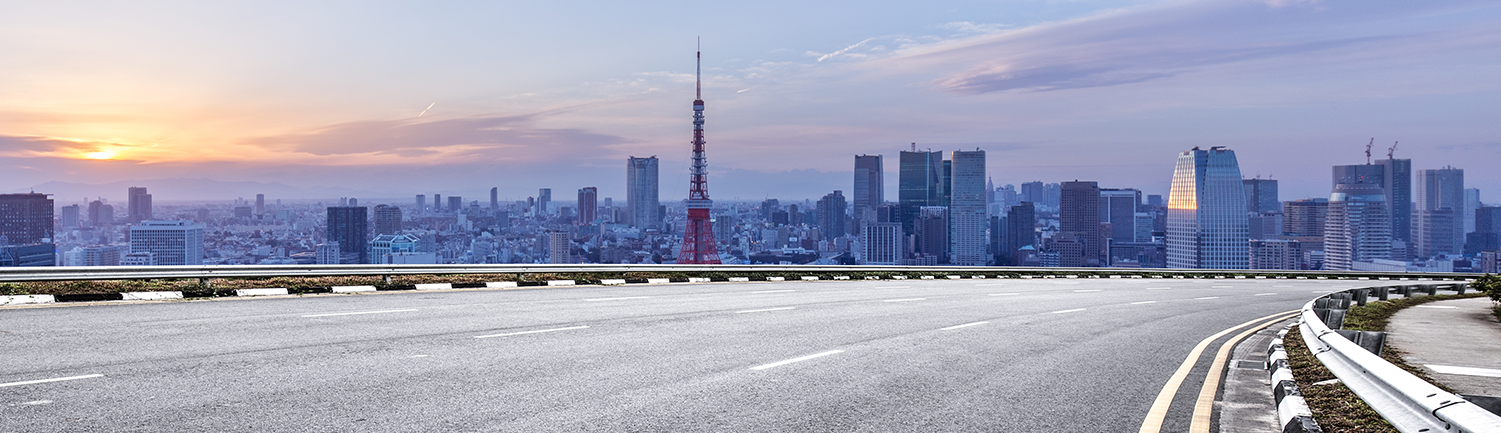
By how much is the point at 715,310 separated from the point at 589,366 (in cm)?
703

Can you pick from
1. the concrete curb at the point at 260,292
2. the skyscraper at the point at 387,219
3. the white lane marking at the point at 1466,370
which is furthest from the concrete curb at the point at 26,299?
the skyscraper at the point at 387,219

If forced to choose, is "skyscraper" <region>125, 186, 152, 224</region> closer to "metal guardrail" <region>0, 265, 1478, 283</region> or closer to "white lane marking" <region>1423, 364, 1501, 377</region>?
"metal guardrail" <region>0, 265, 1478, 283</region>

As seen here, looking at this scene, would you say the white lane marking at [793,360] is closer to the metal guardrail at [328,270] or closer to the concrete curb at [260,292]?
the concrete curb at [260,292]

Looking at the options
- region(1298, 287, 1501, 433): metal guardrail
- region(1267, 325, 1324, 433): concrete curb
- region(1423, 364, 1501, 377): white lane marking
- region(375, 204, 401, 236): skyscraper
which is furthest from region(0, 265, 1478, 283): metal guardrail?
region(375, 204, 401, 236): skyscraper

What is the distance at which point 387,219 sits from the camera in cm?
17788

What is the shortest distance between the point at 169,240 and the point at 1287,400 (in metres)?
124

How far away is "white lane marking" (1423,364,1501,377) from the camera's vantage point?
9.06 meters

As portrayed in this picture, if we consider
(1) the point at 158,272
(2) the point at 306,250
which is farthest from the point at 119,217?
(1) the point at 158,272

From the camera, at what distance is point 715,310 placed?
15.8 m

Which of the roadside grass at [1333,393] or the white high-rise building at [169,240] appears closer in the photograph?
the roadside grass at [1333,393]

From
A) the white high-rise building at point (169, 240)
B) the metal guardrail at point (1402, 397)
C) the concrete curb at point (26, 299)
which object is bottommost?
the white high-rise building at point (169, 240)

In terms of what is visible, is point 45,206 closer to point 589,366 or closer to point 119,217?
point 119,217

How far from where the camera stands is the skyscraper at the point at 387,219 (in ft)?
566

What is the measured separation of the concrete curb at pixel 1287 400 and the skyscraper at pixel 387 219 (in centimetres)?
17575
